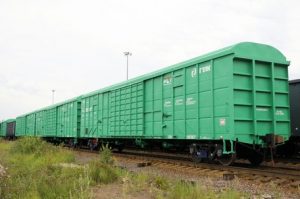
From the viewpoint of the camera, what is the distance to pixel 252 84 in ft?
36.5

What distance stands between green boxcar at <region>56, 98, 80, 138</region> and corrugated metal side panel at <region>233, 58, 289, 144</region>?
1617 cm

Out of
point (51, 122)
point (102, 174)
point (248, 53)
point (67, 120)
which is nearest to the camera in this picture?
point (102, 174)

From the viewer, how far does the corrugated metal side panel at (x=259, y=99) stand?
10805 millimetres

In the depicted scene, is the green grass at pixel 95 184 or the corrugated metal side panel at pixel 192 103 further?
the corrugated metal side panel at pixel 192 103

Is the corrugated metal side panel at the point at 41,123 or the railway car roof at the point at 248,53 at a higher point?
the railway car roof at the point at 248,53

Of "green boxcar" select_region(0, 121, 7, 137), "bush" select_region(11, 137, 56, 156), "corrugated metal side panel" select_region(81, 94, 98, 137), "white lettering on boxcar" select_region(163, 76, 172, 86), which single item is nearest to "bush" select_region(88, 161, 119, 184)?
"white lettering on boxcar" select_region(163, 76, 172, 86)

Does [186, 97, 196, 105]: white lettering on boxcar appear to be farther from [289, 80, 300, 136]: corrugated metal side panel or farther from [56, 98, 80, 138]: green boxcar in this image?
[56, 98, 80, 138]: green boxcar

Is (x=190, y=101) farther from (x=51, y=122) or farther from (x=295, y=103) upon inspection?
(x=51, y=122)

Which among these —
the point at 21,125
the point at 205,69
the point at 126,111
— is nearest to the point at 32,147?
the point at 126,111

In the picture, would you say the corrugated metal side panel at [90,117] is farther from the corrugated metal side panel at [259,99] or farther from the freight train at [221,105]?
the corrugated metal side panel at [259,99]

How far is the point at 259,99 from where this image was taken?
1136cm

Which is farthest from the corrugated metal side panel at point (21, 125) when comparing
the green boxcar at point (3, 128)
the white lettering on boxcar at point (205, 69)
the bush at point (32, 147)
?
the white lettering on boxcar at point (205, 69)

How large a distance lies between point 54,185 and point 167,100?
7731 millimetres

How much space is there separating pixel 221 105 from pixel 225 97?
1.01 ft
